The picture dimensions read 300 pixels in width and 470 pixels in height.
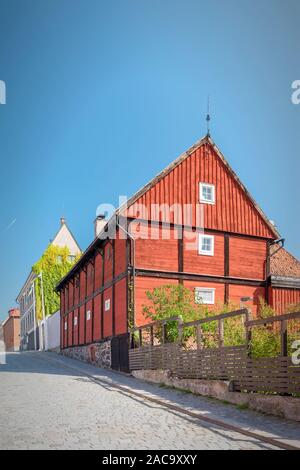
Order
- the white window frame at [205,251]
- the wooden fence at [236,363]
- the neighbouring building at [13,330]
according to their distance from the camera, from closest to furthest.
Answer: the wooden fence at [236,363], the white window frame at [205,251], the neighbouring building at [13,330]

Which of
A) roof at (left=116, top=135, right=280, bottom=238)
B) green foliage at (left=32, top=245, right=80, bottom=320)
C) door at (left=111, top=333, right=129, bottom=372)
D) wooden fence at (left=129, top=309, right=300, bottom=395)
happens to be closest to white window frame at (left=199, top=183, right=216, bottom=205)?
roof at (left=116, top=135, right=280, bottom=238)

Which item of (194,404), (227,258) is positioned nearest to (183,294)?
(227,258)

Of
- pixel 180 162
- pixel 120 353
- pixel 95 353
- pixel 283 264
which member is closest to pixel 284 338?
pixel 120 353

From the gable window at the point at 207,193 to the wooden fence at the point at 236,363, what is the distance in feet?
26.2

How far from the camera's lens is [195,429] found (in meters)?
7.98

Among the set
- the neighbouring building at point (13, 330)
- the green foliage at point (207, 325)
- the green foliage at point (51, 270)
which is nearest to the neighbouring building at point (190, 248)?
the green foliage at point (207, 325)

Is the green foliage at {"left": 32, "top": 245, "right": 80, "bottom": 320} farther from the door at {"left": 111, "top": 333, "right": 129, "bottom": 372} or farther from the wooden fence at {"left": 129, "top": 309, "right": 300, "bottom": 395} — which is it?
the wooden fence at {"left": 129, "top": 309, "right": 300, "bottom": 395}

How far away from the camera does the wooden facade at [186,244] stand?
20.8m

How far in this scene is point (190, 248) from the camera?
72.4ft

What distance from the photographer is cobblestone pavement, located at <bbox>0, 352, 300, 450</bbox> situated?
6857mm

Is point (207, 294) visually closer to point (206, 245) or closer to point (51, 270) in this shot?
point (206, 245)

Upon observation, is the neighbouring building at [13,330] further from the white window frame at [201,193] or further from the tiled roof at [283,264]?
the white window frame at [201,193]

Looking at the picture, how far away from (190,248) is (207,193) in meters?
2.93

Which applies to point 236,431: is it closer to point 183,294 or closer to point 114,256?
point 183,294
